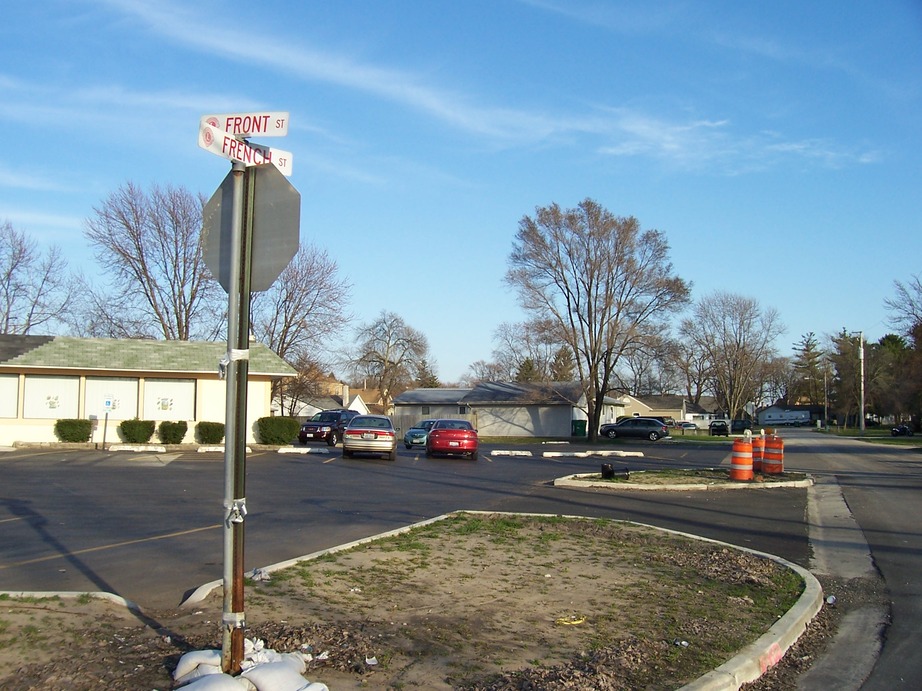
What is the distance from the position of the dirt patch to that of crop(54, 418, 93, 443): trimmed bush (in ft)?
84.6

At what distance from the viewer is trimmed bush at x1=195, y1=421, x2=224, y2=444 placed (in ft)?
109

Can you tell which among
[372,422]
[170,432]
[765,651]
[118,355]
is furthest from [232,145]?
[118,355]

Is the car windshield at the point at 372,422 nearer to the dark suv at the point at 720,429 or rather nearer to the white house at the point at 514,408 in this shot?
the white house at the point at 514,408

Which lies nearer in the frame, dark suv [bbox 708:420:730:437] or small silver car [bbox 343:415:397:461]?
small silver car [bbox 343:415:397:461]

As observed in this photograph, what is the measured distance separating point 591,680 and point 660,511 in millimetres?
9946

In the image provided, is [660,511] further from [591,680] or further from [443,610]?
[591,680]

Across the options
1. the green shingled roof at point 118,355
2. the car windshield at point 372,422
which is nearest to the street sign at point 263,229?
the car windshield at point 372,422

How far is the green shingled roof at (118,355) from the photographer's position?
32.5 meters

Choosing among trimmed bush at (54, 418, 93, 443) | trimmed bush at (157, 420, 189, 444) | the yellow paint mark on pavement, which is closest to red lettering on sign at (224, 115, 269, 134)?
the yellow paint mark on pavement

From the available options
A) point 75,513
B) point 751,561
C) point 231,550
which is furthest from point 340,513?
point 231,550

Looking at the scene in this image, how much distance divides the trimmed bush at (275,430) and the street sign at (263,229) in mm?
28862

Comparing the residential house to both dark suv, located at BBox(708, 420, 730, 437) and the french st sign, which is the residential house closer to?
dark suv, located at BBox(708, 420, 730, 437)

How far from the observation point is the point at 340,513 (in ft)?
45.4

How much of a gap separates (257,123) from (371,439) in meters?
23.6
